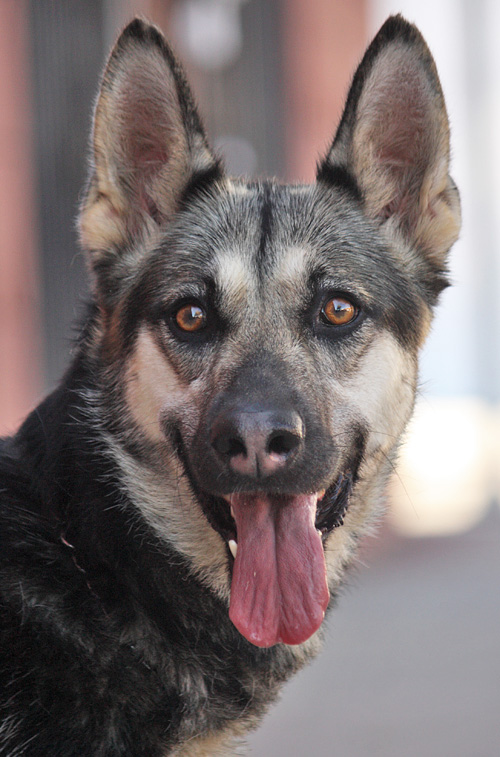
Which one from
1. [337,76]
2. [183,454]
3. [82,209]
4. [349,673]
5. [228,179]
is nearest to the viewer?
[183,454]

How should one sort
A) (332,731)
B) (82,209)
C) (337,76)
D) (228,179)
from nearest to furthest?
(82,209), (228,179), (332,731), (337,76)

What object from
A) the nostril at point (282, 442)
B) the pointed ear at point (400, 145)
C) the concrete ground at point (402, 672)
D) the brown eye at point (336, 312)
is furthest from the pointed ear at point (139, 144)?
the concrete ground at point (402, 672)

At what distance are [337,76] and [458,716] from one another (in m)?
7.43

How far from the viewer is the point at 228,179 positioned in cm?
333

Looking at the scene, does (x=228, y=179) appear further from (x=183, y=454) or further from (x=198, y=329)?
(x=183, y=454)

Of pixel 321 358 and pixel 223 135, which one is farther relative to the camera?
pixel 223 135

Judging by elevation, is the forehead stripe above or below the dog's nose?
above

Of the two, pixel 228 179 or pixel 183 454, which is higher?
pixel 228 179

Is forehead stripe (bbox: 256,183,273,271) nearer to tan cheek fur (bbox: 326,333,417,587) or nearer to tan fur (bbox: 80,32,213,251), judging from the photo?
tan fur (bbox: 80,32,213,251)

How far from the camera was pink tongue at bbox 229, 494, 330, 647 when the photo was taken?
2.48 meters

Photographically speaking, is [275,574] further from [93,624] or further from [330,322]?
[330,322]

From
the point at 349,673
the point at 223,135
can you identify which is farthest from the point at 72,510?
the point at 223,135

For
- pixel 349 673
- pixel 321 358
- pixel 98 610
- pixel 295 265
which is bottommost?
pixel 349 673

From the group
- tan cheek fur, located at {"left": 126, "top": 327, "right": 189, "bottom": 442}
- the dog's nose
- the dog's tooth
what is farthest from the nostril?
tan cheek fur, located at {"left": 126, "top": 327, "right": 189, "bottom": 442}
